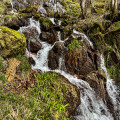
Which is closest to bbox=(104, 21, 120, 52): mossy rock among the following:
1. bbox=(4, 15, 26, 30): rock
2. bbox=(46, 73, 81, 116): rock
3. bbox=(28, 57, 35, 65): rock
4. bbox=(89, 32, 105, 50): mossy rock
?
bbox=(89, 32, 105, 50): mossy rock

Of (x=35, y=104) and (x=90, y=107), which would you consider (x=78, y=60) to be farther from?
(x=35, y=104)

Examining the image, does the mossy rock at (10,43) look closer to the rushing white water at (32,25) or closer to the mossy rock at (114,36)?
the rushing white water at (32,25)

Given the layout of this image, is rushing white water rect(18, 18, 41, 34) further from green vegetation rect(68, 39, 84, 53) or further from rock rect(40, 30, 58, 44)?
green vegetation rect(68, 39, 84, 53)

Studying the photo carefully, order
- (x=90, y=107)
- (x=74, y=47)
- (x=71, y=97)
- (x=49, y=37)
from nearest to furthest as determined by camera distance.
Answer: (x=71, y=97)
(x=90, y=107)
(x=74, y=47)
(x=49, y=37)

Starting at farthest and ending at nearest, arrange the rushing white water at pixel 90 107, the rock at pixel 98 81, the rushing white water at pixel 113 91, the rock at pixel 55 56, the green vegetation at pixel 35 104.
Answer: the rock at pixel 55 56, the rock at pixel 98 81, the rushing white water at pixel 113 91, the rushing white water at pixel 90 107, the green vegetation at pixel 35 104

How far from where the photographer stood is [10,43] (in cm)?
521

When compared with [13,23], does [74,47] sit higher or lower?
lower

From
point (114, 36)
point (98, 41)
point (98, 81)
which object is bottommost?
point (98, 81)

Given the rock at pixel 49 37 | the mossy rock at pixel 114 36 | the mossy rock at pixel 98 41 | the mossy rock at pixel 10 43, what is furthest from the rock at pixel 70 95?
A: the mossy rock at pixel 114 36

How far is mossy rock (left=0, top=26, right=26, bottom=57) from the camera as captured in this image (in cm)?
501

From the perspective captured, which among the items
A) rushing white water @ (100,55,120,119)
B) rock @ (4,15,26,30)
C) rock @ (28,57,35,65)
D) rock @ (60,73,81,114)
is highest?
rock @ (4,15,26,30)

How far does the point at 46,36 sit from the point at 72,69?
14.1 ft

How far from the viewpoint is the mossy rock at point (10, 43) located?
16.4 ft

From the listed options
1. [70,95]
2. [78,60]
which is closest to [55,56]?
[78,60]
